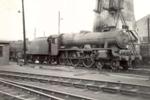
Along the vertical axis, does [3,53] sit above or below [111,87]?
above

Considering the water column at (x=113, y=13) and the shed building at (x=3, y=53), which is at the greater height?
the water column at (x=113, y=13)

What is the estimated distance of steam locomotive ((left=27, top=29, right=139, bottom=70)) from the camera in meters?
17.8

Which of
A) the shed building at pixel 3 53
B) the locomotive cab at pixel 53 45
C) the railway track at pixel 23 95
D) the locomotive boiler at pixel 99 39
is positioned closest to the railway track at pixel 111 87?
the railway track at pixel 23 95

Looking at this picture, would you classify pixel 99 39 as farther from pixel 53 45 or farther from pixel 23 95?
pixel 23 95

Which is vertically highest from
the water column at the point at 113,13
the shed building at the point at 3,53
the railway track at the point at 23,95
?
the water column at the point at 113,13

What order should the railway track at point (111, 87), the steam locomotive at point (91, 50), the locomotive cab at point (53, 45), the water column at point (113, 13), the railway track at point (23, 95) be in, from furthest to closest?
the water column at point (113, 13)
the locomotive cab at point (53, 45)
the steam locomotive at point (91, 50)
the railway track at point (111, 87)
the railway track at point (23, 95)

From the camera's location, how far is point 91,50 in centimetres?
1911

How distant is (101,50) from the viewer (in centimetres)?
1825

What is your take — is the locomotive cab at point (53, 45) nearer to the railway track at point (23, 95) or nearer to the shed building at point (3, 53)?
the shed building at point (3, 53)

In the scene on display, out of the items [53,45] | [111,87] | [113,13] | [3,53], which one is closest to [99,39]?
[53,45]

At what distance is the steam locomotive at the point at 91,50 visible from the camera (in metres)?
17.8

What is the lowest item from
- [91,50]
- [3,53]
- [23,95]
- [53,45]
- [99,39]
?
[23,95]

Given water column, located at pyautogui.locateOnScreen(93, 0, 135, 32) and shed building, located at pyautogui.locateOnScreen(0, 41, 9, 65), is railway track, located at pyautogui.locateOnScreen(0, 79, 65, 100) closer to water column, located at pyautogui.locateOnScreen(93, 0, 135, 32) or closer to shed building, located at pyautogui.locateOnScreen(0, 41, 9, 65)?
shed building, located at pyautogui.locateOnScreen(0, 41, 9, 65)

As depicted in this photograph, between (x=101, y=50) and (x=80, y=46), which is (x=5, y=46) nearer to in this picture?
(x=80, y=46)
